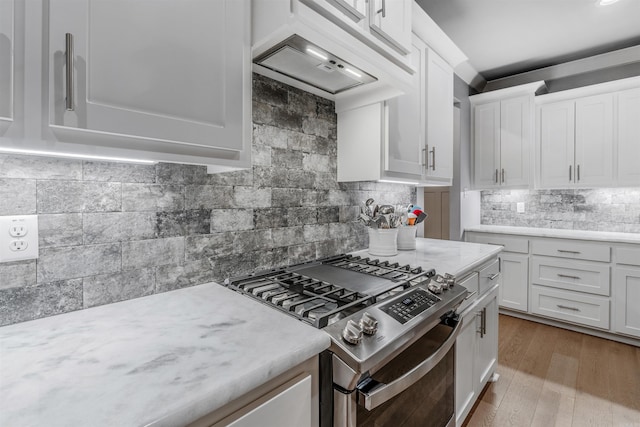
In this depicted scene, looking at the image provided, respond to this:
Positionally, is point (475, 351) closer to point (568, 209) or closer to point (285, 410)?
point (285, 410)

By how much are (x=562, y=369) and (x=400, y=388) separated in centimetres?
225

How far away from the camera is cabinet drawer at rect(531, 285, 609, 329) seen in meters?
2.84

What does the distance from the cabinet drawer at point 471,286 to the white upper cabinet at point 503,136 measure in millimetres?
2254

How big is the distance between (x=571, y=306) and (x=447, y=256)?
6.90ft

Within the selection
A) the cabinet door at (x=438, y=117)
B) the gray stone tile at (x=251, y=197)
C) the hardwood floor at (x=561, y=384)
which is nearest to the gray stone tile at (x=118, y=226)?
the gray stone tile at (x=251, y=197)

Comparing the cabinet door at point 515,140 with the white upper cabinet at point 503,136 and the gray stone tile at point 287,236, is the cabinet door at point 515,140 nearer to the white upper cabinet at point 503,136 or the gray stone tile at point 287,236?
the white upper cabinet at point 503,136

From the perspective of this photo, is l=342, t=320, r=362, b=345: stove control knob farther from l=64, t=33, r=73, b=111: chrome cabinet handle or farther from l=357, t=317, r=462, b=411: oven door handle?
l=64, t=33, r=73, b=111: chrome cabinet handle

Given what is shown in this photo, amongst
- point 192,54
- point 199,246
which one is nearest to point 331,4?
point 192,54

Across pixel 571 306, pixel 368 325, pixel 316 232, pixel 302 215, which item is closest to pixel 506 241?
pixel 571 306

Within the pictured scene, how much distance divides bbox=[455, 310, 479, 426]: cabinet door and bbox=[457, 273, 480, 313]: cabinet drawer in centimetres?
5

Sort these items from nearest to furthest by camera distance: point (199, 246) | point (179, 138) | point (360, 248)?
point (179, 138), point (199, 246), point (360, 248)

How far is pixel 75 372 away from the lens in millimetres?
622

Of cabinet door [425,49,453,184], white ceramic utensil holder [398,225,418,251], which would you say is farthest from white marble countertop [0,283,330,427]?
cabinet door [425,49,453,184]

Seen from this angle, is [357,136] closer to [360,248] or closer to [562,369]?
[360,248]
